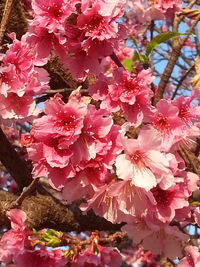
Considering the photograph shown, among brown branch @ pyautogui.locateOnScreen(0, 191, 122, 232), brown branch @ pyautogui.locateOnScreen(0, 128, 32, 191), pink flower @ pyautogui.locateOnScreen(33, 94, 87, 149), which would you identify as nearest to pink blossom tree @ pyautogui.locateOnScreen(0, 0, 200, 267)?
pink flower @ pyautogui.locateOnScreen(33, 94, 87, 149)

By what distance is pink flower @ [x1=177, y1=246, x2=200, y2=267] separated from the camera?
1974mm

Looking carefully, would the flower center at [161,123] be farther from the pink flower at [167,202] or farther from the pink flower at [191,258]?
the pink flower at [191,258]

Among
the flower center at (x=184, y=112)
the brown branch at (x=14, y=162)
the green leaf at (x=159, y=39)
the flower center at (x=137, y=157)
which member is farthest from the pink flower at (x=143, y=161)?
the brown branch at (x=14, y=162)

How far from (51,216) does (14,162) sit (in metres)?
0.35

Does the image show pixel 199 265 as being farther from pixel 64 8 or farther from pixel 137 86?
pixel 64 8

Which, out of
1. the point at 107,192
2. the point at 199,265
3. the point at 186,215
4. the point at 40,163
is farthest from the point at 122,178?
the point at 199,265

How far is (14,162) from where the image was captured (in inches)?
94.3

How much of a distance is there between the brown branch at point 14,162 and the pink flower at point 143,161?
3.00 ft

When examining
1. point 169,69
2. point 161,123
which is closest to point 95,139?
point 161,123

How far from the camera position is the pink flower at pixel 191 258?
1.97 m

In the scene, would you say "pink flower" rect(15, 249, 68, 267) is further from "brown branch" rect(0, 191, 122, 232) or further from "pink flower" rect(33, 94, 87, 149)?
"pink flower" rect(33, 94, 87, 149)

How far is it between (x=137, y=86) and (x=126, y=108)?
0.10 m

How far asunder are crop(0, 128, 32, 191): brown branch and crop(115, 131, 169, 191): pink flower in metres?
0.92

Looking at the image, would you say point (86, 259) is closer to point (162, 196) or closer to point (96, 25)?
point (162, 196)
